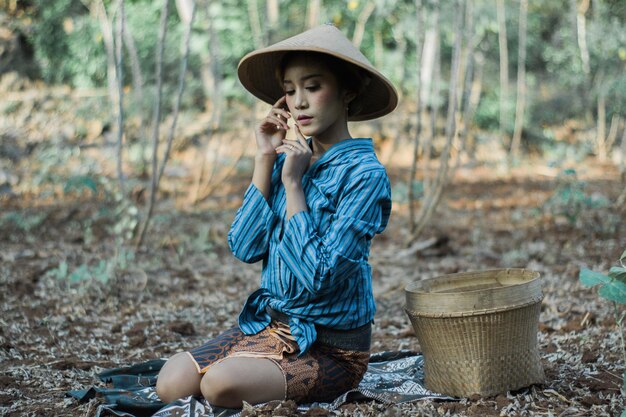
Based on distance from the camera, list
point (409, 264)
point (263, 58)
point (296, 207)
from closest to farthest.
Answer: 1. point (296, 207)
2. point (263, 58)
3. point (409, 264)

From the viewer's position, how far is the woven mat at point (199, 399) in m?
2.23

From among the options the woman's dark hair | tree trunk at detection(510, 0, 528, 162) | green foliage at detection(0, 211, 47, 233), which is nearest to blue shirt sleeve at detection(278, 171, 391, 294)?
the woman's dark hair

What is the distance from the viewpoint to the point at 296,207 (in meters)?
2.21

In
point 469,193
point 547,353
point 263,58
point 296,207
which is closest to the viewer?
point 296,207

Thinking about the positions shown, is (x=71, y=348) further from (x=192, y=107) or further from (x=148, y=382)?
(x=192, y=107)

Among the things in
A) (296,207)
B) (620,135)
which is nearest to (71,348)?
(296,207)

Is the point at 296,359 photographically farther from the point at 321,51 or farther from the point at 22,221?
the point at 22,221

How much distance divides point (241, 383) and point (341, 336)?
1.21 feet

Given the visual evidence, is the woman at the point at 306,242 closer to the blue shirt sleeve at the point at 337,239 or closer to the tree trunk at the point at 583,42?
the blue shirt sleeve at the point at 337,239

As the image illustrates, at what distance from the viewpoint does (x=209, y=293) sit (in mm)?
4184

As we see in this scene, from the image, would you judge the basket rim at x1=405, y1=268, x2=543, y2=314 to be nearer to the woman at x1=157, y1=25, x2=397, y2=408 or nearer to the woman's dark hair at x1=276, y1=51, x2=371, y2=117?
the woman at x1=157, y1=25, x2=397, y2=408

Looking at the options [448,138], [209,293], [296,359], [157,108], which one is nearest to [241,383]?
[296,359]

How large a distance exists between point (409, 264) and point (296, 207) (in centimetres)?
287

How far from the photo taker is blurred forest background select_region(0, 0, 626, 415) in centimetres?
330
